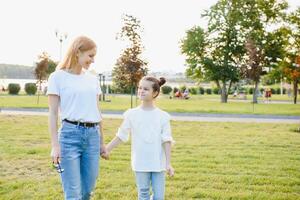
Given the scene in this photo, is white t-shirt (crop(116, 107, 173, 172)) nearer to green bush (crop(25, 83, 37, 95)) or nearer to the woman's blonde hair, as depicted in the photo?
the woman's blonde hair

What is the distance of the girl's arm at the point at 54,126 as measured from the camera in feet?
13.7

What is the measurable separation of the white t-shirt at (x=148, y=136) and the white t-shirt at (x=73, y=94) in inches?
20.5

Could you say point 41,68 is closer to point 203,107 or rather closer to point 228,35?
point 203,107

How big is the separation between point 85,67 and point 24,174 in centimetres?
395

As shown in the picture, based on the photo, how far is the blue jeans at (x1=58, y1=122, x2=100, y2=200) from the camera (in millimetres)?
4246

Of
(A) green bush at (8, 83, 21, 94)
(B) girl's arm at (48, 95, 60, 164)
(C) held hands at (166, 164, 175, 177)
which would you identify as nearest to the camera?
(B) girl's arm at (48, 95, 60, 164)

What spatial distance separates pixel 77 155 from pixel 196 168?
13.7ft

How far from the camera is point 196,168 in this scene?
817 cm

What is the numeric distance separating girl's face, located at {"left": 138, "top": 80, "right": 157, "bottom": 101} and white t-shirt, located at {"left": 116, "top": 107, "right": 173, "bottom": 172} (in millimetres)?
135

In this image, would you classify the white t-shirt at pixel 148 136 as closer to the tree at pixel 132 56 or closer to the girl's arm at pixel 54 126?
the girl's arm at pixel 54 126

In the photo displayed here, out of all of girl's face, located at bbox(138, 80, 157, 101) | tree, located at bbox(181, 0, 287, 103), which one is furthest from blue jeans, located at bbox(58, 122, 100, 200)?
tree, located at bbox(181, 0, 287, 103)

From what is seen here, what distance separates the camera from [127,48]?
24.9m

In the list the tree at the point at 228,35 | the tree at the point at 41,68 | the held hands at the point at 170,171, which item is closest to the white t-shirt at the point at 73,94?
the held hands at the point at 170,171

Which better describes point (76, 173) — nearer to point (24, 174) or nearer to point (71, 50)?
point (71, 50)
